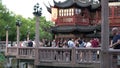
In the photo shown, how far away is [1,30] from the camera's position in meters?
67.9

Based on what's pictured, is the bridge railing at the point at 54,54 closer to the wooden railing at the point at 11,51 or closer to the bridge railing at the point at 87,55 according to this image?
the bridge railing at the point at 87,55

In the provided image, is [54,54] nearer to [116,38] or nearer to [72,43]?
[72,43]

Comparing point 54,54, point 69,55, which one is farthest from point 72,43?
point 69,55

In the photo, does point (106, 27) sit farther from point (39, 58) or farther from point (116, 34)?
point (39, 58)

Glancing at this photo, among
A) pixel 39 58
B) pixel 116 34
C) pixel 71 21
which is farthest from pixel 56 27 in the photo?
pixel 116 34

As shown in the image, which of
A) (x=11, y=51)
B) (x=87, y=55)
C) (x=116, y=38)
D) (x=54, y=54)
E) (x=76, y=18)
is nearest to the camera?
(x=116, y=38)

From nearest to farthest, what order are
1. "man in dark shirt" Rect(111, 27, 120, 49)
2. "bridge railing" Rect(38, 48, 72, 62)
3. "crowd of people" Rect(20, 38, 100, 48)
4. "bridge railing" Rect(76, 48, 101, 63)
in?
"man in dark shirt" Rect(111, 27, 120, 49) → "bridge railing" Rect(76, 48, 101, 63) → "bridge railing" Rect(38, 48, 72, 62) → "crowd of people" Rect(20, 38, 100, 48)

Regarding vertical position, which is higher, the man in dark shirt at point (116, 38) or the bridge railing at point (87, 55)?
the man in dark shirt at point (116, 38)

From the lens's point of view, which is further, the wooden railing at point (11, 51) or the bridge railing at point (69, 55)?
the wooden railing at point (11, 51)

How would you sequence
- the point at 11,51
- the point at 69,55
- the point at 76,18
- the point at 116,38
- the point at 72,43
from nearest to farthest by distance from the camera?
the point at 116,38 → the point at 69,55 → the point at 72,43 → the point at 11,51 → the point at 76,18

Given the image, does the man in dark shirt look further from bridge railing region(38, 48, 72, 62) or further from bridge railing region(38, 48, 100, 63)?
bridge railing region(38, 48, 72, 62)

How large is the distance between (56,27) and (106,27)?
→ 1312 inches

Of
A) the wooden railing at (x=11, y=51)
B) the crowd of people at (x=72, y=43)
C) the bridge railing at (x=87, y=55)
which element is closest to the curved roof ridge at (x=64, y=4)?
the wooden railing at (x=11, y=51)

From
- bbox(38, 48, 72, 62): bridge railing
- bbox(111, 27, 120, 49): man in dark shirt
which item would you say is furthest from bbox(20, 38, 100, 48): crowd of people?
bbox(111, 27, 120, 49): man in dark shirt
